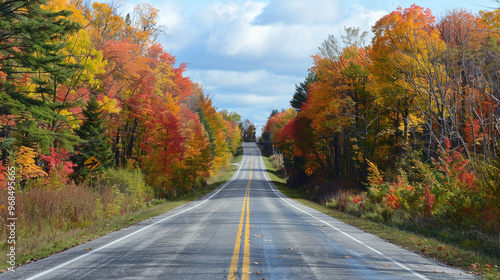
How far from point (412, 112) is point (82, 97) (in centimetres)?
2368

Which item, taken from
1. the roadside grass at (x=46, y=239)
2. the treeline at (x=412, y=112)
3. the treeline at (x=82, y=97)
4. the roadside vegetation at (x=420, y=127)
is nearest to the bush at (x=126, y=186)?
the treeline at (x=82, y=97)

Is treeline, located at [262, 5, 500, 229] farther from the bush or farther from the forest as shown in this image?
the bush

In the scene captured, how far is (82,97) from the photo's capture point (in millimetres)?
22953

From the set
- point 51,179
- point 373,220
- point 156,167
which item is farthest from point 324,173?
point 51,179

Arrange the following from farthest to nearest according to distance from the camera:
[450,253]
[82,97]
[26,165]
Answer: [82,97]
[26,165]
[450,253]

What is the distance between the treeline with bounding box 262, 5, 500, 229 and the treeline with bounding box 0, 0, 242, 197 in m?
15.6

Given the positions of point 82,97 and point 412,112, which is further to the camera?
point 412,112

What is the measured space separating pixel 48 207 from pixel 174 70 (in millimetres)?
31501

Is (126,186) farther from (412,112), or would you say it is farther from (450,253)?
(412,112)

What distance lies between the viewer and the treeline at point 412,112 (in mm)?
15070

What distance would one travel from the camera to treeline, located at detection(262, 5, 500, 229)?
49.4ft

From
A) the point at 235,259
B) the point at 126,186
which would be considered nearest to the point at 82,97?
the point at 126,186

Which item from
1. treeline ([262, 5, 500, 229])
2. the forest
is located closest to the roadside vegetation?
treeline ([262, 5, 500, 229])

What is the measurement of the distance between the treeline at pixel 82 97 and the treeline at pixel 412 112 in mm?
15639
